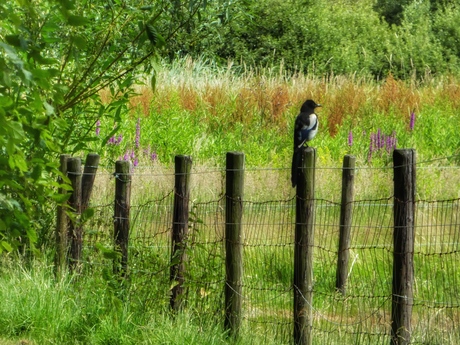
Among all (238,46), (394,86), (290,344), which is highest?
(238,46)

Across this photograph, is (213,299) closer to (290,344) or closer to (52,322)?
(290,344)

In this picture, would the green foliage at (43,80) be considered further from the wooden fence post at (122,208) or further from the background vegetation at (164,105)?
the wooden fence post at (122,208)

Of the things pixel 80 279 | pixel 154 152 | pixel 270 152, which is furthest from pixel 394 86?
pixel 80 279

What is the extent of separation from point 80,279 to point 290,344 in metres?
1.94

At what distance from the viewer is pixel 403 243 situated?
5.82 metres

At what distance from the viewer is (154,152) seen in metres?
12.6

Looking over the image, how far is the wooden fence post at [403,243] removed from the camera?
578cm

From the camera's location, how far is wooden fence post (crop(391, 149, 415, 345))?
19.0 feet

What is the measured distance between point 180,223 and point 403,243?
1.63 meters

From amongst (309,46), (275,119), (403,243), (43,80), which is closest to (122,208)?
(403,243)

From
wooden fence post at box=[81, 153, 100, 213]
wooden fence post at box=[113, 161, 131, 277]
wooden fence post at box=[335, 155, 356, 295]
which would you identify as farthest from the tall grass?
wooden fence post at box=[113, 161, 131, 277]

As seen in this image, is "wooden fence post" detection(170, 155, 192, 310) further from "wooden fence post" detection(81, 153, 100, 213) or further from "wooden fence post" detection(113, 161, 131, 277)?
"wooden fence post" detection(81, 153, 100, 213)

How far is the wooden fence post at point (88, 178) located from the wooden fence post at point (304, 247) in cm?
212

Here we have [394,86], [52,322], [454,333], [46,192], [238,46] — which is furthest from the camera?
[238,46]
